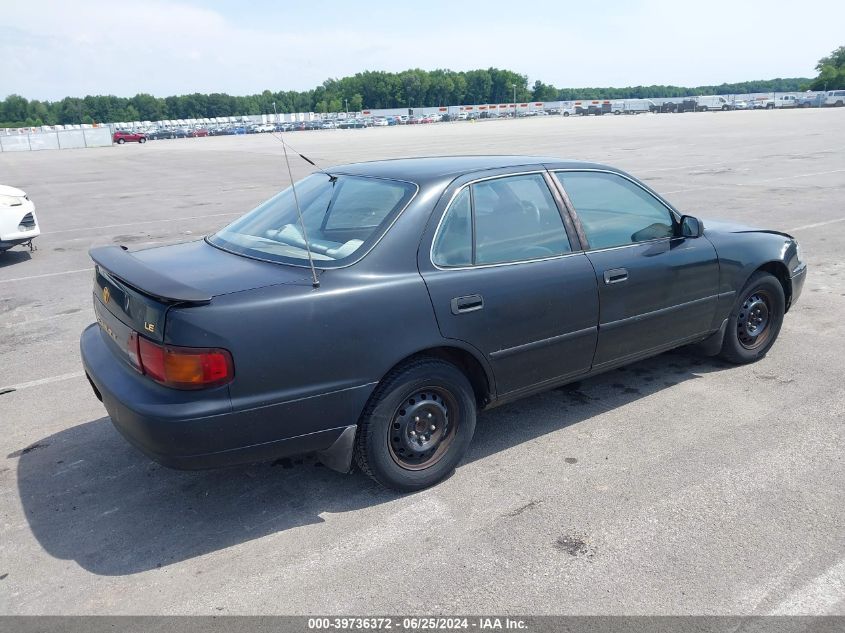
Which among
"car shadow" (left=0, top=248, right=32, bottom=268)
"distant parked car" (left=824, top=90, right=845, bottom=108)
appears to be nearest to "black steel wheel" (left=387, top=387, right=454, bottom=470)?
"car shadow" (left=0, top=248, right=32, bottom=268)

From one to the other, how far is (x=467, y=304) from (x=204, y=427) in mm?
1392

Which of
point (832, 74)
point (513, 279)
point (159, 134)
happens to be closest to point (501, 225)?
point (513, 279)

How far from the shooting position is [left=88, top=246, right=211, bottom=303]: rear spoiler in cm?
300

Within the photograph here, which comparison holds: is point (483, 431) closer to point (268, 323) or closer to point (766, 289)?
point (268, 323)

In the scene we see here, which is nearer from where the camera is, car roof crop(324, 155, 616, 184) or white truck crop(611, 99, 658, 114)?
car roof crop(324, 155, 616, 184)

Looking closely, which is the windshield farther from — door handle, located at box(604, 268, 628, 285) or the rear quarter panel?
the rear quarter panel

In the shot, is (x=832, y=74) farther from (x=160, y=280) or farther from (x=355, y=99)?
(x=160, y=280)

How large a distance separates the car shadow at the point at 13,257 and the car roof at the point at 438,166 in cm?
771

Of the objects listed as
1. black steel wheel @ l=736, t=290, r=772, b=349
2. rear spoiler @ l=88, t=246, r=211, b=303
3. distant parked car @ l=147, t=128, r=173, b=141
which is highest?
rear spoiler @ l=88, t=246, r=211, b=303

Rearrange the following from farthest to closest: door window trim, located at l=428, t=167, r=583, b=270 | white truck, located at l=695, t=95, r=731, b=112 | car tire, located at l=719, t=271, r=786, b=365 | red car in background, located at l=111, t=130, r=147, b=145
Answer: white truck, located at l=695, t=95, r=731, b=112 → red car in background, located at l=111, t=130, r=147, b=145 → car tire, located at l=719, t=271, r=786, b=365 → door window trim, located at l=428, t=167, r=583, b=270

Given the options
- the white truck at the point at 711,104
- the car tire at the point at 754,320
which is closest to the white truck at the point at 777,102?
the white truck at the point at 711,104

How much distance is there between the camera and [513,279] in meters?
3.78

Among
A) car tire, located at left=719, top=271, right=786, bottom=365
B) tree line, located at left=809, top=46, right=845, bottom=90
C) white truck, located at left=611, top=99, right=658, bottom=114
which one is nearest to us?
car tire, located at left=719, top=271, right=786, bottom=365

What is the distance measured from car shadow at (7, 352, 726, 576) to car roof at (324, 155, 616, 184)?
5.09ft
